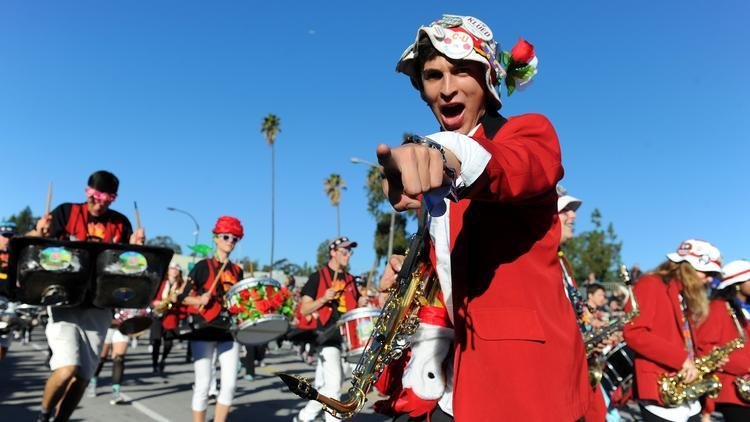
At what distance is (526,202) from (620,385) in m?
4.99

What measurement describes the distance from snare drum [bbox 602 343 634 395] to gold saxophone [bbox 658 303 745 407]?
36.5 inches

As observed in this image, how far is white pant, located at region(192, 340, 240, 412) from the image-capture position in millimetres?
6395

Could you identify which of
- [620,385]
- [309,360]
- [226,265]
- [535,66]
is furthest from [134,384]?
[535,66]

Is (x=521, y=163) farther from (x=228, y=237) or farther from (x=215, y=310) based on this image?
(x=228, y=237)

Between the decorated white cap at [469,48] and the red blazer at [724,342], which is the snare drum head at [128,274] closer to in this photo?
the decorated white cap at [469,48]

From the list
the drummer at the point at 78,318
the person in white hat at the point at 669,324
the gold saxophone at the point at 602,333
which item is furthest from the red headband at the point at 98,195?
the person in white hat at the point at 669,324

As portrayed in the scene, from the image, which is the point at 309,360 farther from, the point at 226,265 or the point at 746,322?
the point at 746,322

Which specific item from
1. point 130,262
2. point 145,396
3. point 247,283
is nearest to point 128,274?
point 130,262

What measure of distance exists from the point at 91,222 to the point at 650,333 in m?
4.71

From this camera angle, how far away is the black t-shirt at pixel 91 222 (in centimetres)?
534

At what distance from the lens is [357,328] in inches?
229

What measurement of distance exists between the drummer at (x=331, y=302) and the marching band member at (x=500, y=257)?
5.34 meters

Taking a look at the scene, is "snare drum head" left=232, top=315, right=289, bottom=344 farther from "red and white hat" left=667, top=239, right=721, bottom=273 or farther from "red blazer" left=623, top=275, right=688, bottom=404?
"red and white hat" left=667, top=239, right=721, bottom=273

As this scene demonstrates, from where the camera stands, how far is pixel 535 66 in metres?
2.41
